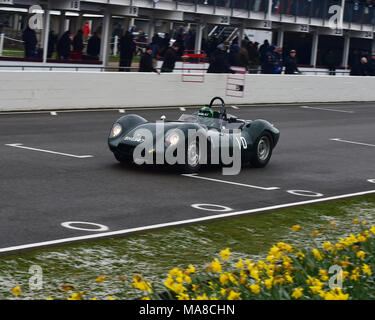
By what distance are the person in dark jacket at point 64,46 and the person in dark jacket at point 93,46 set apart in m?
1.46

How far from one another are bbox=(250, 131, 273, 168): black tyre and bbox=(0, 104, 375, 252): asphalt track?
281mm

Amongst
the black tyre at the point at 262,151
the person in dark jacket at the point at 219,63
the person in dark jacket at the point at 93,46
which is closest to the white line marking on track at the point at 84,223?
the black tyre at the point at 262,151

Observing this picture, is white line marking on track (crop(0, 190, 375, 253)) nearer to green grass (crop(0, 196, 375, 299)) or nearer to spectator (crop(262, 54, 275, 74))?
green grass (crop(0, 196, 375, 299))

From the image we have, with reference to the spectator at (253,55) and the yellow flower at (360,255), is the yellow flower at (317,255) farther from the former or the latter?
the spectator at (253,55)

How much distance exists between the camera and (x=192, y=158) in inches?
560

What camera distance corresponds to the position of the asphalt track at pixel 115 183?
10.2m

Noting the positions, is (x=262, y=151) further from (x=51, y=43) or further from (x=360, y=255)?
(x=51, y=43)

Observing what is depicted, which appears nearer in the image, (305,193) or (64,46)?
(305,193)

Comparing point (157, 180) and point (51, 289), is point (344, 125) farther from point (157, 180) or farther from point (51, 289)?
point (51, 289)

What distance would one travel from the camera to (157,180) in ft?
44.1

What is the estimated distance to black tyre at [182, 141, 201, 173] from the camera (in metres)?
14.1

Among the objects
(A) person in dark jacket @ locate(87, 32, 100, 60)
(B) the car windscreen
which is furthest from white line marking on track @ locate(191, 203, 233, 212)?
(A) person in dark jacket @ locate(87, 32, 100, 60)

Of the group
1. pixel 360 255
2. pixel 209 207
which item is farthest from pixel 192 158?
pixel 360 255

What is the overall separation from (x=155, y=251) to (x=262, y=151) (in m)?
7.08
